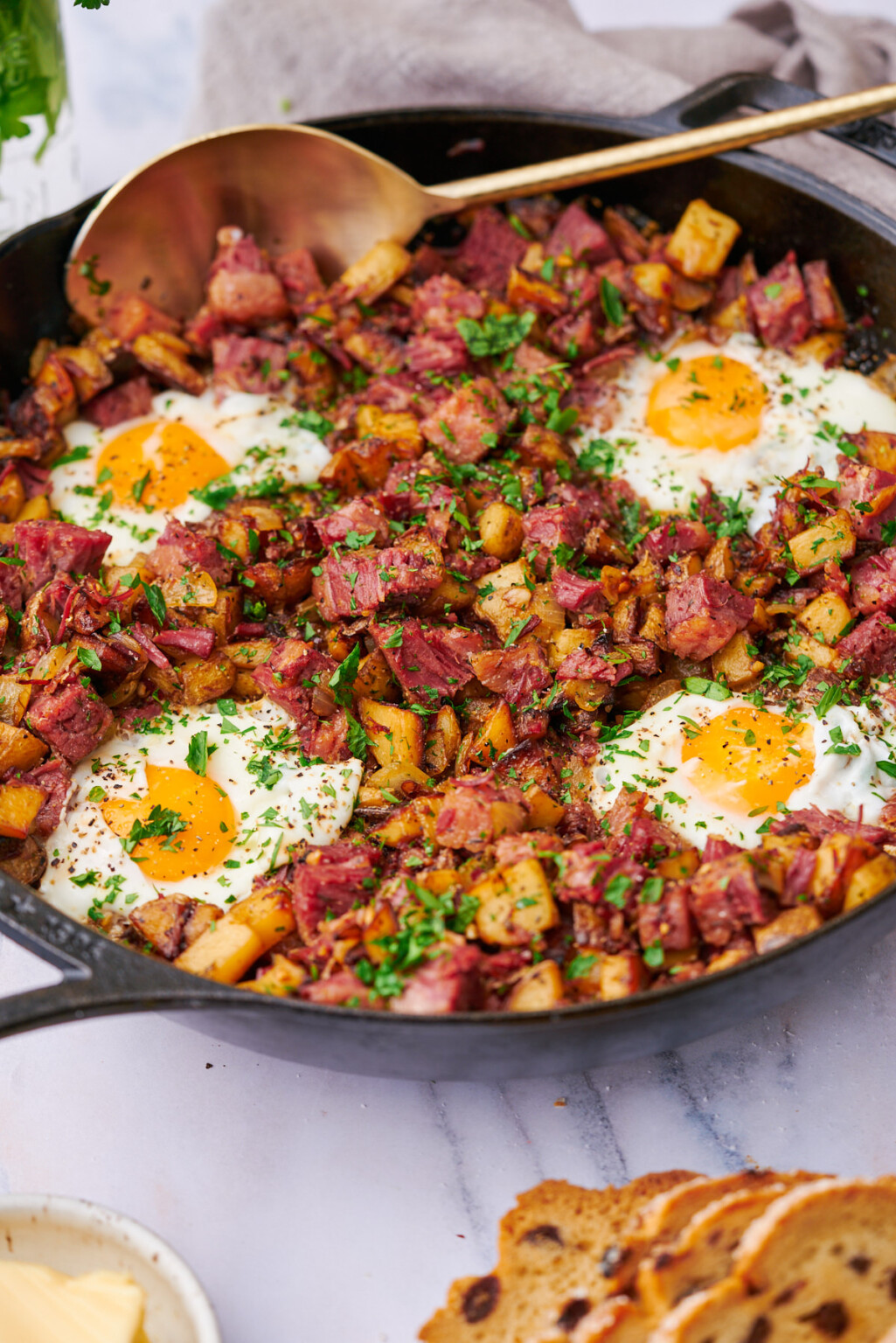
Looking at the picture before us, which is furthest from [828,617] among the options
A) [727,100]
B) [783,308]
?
[727,100]

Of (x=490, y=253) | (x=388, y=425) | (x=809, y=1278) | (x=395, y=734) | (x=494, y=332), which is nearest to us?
(x=809, y=1278)

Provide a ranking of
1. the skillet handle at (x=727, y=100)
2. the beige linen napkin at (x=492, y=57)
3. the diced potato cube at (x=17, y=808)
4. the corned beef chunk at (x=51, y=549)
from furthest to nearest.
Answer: the beige linen napkin at (x=492, y=57) → the skillet handle at (x=727, y=100) → the corned beef chunk at (x=51, y=549) → the diced potato cube at (x=17, y=808)

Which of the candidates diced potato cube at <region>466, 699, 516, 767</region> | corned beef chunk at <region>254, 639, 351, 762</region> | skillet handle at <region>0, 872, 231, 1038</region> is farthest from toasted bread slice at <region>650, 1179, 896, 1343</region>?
corned beef chunk at <region>254, 639, 351, 762</region>

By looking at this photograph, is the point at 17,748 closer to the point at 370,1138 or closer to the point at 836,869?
the point at 370,1138

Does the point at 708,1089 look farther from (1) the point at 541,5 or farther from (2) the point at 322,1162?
(1) the point at 541,5

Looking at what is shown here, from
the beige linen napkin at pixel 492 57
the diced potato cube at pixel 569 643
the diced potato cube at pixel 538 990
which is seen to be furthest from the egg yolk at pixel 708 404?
the diced potato cube at pixel 538 990

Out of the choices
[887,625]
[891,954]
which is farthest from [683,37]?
[891,954]

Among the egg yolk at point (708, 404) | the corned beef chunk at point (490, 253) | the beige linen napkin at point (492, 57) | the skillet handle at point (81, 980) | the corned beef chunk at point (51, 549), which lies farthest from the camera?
the beige linen napkin at point (492, 57)

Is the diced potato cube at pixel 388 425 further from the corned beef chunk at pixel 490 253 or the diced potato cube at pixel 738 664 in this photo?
the diced potato cube at pixel 738 664
